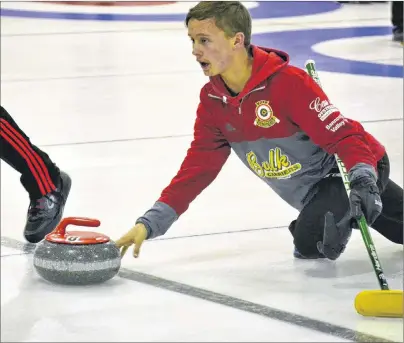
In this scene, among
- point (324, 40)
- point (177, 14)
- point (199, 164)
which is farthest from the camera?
point (177, 14)

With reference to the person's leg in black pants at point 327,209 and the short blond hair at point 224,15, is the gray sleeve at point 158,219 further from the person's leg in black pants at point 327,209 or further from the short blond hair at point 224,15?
the short blond hair at point 224,15

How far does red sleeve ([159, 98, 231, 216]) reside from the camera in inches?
148

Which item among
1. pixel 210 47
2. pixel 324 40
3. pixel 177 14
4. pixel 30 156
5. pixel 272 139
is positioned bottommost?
pixel 177 14

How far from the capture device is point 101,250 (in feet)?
11.5

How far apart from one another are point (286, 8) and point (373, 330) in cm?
939

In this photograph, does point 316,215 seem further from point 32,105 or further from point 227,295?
point 32,105

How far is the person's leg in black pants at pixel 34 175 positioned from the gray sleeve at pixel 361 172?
1.21 m

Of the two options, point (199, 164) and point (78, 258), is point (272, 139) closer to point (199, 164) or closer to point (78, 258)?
point (199, 164)

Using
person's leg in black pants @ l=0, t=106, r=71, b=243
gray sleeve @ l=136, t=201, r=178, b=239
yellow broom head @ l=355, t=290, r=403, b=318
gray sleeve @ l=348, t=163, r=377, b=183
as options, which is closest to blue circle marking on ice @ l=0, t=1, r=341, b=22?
person's leg in black pants @ l=0, t=106, r=71, b=243

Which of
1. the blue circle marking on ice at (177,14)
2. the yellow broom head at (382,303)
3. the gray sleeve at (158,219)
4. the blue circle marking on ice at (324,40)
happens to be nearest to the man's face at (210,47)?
the gray sleeve at (158,219)

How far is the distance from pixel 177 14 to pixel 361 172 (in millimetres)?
8705

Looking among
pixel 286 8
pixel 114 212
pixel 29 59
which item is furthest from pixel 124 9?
pixel 114 212

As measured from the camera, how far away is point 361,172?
3293 mm

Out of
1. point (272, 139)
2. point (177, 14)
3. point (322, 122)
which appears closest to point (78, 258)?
point (272, 139)
